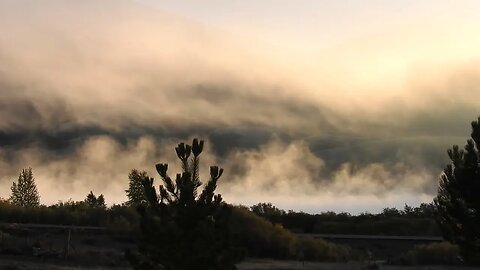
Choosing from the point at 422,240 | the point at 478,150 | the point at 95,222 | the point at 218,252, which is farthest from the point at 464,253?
the point at 95,222

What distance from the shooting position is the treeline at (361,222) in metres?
97.3

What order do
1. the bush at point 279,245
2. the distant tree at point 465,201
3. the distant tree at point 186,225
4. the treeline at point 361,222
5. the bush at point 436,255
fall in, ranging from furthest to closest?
1. the treeline at point 361,222
2. the bush at point 279,245
3. the bush at point 436,255
4. the distant tree at point 465,201
5. the distant tree at point 186,225

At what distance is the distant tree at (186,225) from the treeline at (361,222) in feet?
259

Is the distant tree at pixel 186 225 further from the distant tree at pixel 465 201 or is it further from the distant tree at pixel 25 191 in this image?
the distant tree at pixel 25 191

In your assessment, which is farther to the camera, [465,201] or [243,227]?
[243,227]

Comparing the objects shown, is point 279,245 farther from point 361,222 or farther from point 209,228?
point 209,228

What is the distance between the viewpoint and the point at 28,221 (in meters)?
91.1

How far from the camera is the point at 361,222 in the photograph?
109m

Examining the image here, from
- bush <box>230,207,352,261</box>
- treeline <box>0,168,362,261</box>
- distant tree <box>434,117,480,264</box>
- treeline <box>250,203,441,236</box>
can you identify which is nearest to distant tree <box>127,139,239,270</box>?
distant tree <box>434,117,480,264</box>

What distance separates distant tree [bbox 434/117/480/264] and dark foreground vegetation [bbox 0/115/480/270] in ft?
0.14

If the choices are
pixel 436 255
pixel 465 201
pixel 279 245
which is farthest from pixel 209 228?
pixel 279 245

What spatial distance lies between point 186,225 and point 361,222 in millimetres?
92969

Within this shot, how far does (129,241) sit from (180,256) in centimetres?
5349

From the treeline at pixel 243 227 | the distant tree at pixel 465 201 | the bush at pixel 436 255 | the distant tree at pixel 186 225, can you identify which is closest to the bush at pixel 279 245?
the treeline at pixel 243 227
